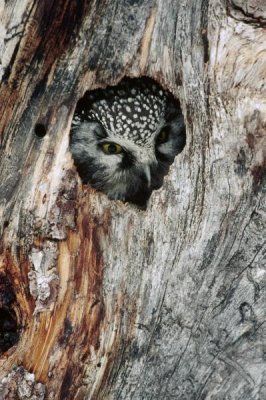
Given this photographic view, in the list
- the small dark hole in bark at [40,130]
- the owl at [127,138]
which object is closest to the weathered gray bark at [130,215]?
the small dark hole in bark at [40,130]

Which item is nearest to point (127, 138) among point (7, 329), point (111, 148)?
point (111, 148)

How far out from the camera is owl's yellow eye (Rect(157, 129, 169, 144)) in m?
3.74

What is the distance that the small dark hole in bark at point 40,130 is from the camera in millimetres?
2886

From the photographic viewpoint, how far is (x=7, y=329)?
2900 millimetres

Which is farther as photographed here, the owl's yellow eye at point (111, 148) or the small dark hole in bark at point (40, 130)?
the owl's yellow eye at point (111, 148)

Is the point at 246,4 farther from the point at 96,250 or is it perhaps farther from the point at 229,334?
the point at 229,334

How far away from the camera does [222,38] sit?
292cm

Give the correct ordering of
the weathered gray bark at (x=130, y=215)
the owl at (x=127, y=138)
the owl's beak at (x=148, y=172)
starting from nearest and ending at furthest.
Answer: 1. the weathered gray bark at (x=130, y=215)
2. the owl at (x=127, y=138)
3. the owl's beak at (x=148, y=172)

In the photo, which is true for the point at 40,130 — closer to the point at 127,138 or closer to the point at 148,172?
the point at 127,138

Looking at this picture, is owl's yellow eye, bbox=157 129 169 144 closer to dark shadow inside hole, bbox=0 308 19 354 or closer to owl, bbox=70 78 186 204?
owl, bbox=70 78 186 204

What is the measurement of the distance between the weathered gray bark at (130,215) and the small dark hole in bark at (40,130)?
0.07ft

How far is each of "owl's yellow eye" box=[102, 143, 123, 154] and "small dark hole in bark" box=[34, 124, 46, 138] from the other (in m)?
0.86

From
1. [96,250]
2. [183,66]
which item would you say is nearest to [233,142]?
[183,66]

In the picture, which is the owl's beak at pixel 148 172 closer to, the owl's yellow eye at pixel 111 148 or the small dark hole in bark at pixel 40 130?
the owl's yellow eye at pixel 111 148
